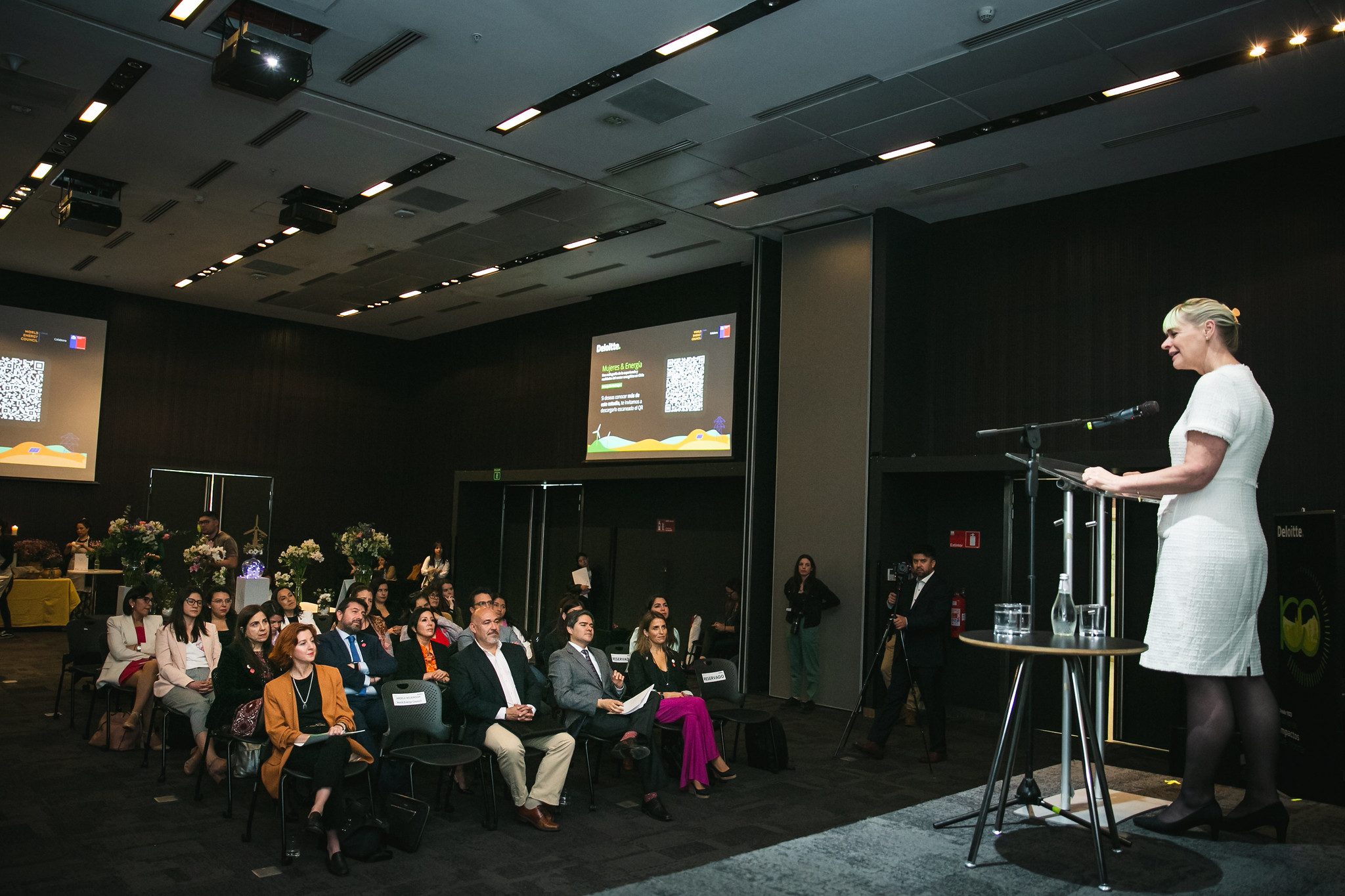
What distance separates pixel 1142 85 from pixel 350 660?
20.6ft

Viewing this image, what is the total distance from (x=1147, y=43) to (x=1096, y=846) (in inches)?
186

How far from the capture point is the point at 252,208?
962 centimetres

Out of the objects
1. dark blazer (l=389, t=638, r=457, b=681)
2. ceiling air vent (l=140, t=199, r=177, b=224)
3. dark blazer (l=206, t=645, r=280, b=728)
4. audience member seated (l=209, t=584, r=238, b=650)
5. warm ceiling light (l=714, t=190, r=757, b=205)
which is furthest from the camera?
ceiling air vent (l=140, t=199, r=177, b=224)

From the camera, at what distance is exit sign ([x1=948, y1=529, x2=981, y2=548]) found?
28.3 feet

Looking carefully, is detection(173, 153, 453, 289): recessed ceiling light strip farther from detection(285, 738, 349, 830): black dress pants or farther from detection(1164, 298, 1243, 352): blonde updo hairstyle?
detection(1164, 298, 1243, 352): blonde updo hairstyle

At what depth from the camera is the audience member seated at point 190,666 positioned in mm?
5805

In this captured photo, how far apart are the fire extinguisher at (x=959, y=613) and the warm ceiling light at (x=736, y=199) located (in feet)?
13.4

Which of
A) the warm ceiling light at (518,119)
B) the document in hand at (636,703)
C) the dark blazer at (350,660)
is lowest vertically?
the document in hand at (636,703)

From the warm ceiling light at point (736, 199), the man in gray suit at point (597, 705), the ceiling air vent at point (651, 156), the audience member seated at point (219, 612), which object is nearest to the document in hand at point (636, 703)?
the man in gray suit at point (597, 705)

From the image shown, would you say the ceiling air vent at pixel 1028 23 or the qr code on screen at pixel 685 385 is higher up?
the ceiling air vent at pixel 1028 23

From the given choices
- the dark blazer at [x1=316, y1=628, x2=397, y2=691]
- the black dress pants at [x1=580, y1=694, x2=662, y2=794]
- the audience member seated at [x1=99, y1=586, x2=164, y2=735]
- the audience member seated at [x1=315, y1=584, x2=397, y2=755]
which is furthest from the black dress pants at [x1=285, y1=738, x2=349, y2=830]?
the audience member seated at [x1=99, y1=586, x2=164, y2=735]

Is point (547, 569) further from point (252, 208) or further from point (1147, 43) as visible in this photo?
point (1147, 43)

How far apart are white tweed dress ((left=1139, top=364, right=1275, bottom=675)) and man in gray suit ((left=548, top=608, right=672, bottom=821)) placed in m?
2.88

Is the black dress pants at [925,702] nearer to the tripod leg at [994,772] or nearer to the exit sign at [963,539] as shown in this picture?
the exit sign at [963,539]
